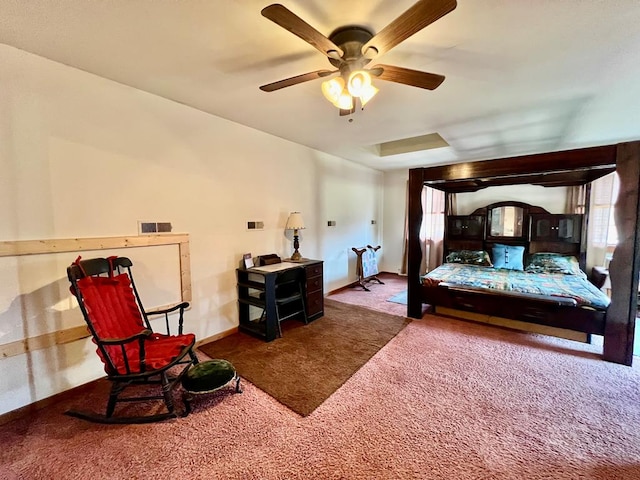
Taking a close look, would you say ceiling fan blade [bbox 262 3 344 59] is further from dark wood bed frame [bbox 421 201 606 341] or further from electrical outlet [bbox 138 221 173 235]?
dark wood bed frame [bbox 421 201 606 341]

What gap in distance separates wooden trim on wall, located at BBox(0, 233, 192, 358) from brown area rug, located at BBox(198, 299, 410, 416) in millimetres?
→ 1157

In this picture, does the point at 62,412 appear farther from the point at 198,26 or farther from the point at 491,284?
the point at 491,284

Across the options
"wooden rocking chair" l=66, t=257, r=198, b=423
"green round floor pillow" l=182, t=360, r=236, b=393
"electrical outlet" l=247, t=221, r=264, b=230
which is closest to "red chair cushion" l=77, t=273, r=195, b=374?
"wooden rocking chair" l=66, t=257, r=198, b=423

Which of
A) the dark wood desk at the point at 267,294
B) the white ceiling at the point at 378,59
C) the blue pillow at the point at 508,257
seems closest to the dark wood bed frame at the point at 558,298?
the white ceiling at the point at 378,59

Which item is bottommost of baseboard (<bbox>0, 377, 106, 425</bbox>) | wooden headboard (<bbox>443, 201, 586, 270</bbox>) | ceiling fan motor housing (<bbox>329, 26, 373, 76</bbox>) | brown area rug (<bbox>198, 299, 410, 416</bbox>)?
brown area rug (<bbox>198, 299, 410, 416</bbox>)

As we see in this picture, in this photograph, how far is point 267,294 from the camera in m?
3.02

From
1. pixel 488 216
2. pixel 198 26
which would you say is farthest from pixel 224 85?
pixel 488 216

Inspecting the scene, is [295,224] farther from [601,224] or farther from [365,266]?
[601,224]

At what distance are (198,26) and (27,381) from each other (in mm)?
2715

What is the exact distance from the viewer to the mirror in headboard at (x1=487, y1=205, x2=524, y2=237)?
16.3ft

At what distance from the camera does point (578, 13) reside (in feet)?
4.94

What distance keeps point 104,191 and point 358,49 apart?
2302 millimetres

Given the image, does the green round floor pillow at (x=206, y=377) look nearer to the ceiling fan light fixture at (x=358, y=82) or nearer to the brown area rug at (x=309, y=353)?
the brown area rug at (x=309, y=353)

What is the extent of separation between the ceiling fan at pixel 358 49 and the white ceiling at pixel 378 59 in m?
0.11
